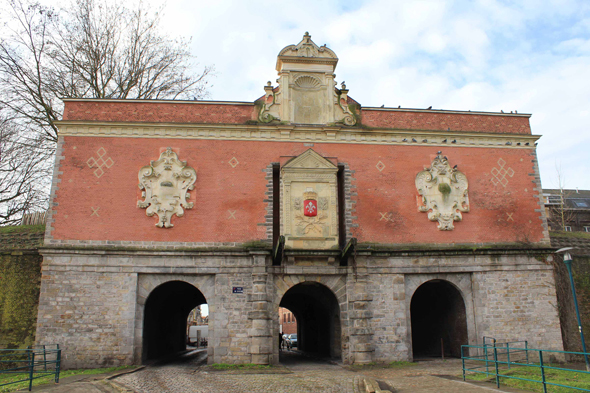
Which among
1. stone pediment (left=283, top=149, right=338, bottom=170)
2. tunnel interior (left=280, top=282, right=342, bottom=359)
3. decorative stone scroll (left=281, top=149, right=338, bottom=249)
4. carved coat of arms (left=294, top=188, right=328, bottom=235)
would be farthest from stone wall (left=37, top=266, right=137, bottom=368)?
stone pediment (left=283, top=149, right=338, bottom=170)

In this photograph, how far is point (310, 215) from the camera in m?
17.1

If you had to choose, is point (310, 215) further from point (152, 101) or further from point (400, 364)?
point (152, 101)

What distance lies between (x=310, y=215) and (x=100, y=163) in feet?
25.7

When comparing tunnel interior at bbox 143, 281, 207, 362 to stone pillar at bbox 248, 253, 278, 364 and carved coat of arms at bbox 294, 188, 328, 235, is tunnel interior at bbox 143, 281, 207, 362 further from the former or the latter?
carved coat of arms at bbox 294, 188, 328, 235

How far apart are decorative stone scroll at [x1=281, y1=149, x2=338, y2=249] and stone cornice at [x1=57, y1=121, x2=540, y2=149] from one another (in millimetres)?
1144

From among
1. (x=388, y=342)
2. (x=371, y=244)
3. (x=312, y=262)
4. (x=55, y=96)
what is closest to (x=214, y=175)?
(x=312, y=262)

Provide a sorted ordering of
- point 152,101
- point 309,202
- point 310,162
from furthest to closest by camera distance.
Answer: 1. point 152,101
2. point 310,162
3. point 309,202

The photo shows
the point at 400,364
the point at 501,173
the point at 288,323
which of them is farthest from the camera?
the point at 288,323

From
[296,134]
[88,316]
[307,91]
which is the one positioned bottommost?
[88,316]

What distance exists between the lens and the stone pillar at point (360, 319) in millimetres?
16172

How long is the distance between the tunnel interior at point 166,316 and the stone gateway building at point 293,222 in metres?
0.19

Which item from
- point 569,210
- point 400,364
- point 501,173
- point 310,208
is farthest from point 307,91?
point 569,210

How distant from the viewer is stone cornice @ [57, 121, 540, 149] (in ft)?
58.1

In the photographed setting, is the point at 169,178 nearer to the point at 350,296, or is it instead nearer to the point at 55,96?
the point at 350,296
